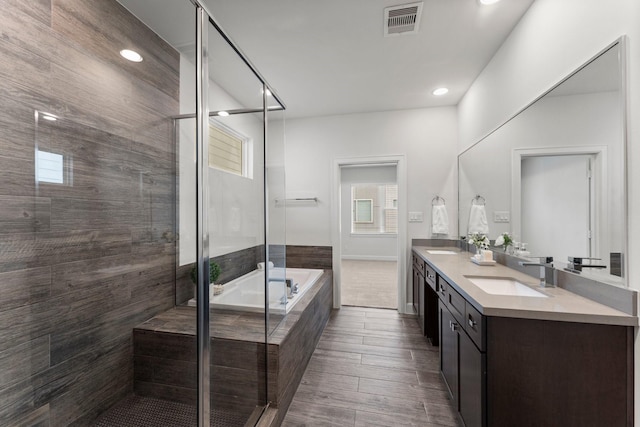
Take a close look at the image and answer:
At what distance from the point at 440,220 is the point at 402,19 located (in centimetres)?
233

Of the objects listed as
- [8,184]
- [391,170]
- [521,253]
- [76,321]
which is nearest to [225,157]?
[8,184]

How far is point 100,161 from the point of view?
1454 mm

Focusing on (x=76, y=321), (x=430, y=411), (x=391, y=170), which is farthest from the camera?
(x=391, y=170)

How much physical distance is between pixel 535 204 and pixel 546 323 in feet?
3.31

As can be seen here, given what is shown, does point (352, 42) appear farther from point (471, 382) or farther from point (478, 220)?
point (471, 382)

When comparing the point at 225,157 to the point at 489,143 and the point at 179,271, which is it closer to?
the point at 179,271

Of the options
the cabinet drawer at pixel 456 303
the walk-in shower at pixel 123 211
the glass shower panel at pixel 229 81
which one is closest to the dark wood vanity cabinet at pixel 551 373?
the cabinet drawer at pixel 456 303

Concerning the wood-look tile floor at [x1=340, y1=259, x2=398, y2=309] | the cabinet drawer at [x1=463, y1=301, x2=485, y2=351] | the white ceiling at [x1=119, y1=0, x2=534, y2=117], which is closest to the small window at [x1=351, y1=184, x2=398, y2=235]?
the wood-look tile floor at [x1=340, y1=259, x2=398, y2=309]

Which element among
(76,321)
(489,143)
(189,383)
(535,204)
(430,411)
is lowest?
(430,411)

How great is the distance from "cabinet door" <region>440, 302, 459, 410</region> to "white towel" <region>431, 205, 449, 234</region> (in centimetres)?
156

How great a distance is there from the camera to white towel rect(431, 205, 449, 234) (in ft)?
11.2

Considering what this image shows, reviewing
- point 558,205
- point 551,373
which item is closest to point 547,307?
point 551,373

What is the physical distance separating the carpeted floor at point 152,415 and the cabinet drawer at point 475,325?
1.35 metres

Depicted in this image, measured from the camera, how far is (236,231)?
68.1 inches
